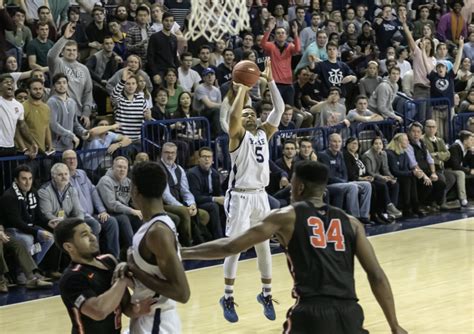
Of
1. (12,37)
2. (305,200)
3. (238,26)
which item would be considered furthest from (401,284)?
(12,37)

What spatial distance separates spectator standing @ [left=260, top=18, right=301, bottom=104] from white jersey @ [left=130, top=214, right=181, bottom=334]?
11.3 metres

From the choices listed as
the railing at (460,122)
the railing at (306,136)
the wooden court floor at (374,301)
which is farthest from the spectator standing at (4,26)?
the railing at (460,122)

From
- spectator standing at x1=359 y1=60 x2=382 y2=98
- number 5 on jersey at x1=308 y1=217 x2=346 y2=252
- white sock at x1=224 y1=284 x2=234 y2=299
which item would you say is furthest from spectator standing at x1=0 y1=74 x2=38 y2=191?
number 5 on jersey at x1=308 y1=217 x2=346 y2=252

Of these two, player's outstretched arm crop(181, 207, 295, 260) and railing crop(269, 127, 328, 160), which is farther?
railing crop(269, 127, 328, 160)

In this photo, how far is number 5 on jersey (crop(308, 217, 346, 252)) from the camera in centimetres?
552

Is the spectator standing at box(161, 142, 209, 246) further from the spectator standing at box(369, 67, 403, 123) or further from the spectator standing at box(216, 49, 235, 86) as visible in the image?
the spectator standing at box(369, 67, 403, 123)

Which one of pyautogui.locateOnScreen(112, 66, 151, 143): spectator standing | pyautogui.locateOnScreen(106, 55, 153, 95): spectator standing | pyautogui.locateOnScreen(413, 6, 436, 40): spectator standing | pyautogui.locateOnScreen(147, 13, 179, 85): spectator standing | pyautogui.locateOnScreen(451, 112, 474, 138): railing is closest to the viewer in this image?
pyautogui.locateOnScreen(112, 66, 151, 143): spectator standing

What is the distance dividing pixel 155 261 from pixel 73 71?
8972mm

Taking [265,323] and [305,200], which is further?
[265,323]

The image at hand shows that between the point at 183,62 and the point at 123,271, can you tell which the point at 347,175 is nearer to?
the point at 183,62

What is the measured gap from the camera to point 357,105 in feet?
53.6

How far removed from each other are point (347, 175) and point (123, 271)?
33.1ft

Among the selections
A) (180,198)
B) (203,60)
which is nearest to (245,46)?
(203,60)

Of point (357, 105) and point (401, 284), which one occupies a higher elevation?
point (357, 105)
